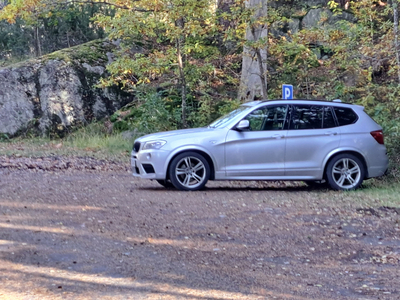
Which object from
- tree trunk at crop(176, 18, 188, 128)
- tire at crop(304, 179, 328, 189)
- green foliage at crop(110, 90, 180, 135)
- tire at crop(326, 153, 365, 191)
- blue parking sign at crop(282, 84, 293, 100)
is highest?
tree trunk at crop(176, 18, 188, 128)

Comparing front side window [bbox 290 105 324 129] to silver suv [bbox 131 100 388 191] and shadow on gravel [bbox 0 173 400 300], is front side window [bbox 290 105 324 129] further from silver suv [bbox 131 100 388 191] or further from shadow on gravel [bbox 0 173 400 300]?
shadow on gravel [bbox 0 173 400 300]

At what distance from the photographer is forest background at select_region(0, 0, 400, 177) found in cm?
1527

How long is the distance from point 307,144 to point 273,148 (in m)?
0.65

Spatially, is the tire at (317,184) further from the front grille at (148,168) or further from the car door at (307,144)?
the front grille at (148,168)

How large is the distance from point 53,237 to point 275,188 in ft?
Answer: 18.8

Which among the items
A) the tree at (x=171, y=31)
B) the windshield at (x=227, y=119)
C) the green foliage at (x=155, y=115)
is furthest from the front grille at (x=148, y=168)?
the green foliage at (x=155, y=115)

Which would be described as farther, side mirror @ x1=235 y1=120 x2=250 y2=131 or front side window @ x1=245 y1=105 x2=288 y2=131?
front side window @ x1=245 y1=105 x2=288 y2=131

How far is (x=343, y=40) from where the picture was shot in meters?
15.5

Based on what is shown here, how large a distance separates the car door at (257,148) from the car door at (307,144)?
0.50 ft

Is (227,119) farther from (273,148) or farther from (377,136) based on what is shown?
(377,136)

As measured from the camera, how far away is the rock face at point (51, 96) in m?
20.5

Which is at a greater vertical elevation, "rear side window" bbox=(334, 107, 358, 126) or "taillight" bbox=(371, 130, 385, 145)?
"rear side window" bbox=(334, 107, 358, 126)

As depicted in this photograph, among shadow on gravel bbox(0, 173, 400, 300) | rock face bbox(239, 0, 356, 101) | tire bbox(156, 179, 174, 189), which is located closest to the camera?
shadow on gravel bbox(0, 173, 400, 300)

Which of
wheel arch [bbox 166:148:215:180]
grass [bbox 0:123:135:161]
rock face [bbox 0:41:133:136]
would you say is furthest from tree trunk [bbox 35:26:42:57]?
wheel arch [bbox 166:148:215:180]
